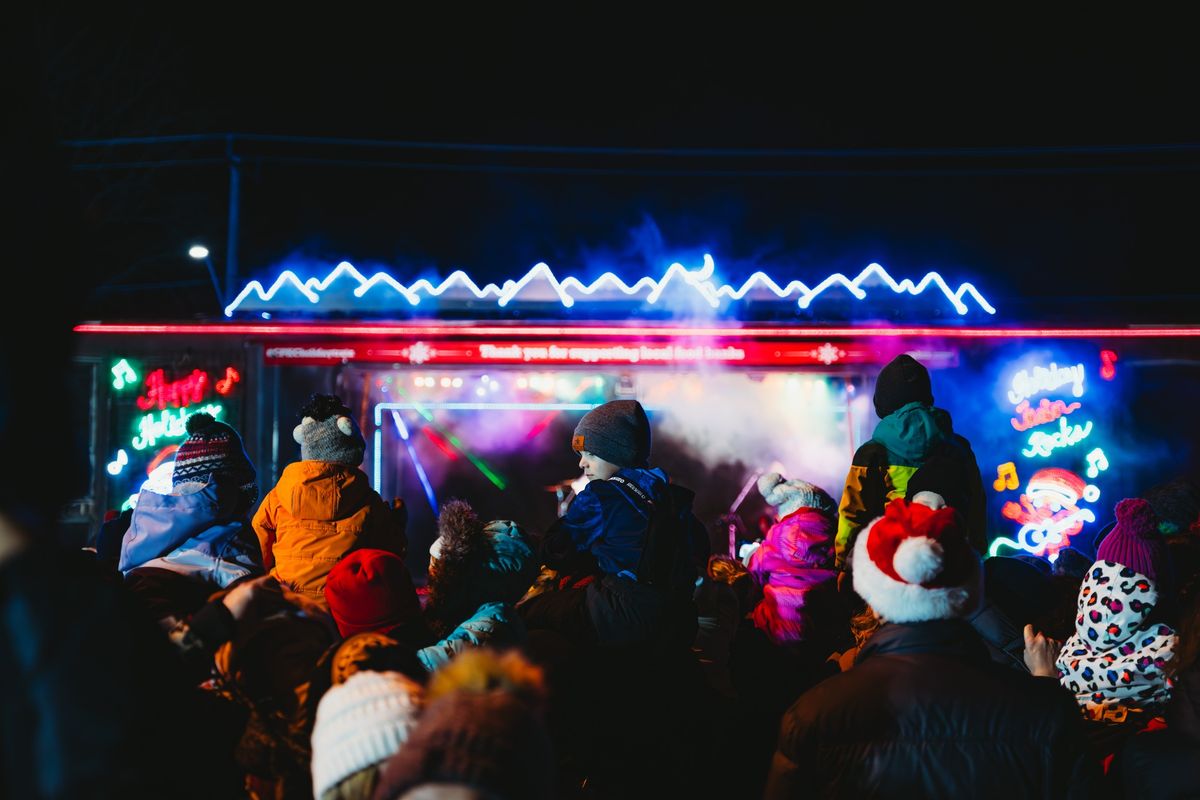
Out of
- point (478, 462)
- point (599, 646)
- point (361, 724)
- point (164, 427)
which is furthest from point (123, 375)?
point (361, 724)

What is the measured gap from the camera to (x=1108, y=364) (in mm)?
7773

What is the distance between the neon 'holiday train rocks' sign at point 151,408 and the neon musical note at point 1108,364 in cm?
684

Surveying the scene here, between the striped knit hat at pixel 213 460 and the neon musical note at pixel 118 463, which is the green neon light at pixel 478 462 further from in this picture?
the striped knit hat at pixel 213 460

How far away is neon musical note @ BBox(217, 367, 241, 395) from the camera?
7.70 metres

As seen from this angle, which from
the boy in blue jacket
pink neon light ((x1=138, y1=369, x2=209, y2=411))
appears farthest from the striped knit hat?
pink neon light ((x1=138, y1=369, x2=209, y2=411))

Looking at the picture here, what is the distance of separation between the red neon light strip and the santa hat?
5.20 meters

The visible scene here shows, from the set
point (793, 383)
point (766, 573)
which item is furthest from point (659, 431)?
point (766, 573)

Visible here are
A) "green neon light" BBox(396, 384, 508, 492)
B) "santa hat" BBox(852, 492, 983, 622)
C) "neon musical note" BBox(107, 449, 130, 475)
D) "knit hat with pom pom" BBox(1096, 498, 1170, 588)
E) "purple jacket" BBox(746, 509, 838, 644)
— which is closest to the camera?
"santa hat" BBox(852, 492, 983, 622)

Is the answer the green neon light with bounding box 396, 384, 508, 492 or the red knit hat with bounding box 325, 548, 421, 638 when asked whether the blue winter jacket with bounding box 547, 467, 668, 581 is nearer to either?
the red knit hat with bounding box 325, 548, 421, 638

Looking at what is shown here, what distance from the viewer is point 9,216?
4.82 ft

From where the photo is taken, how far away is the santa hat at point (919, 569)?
2553 mm

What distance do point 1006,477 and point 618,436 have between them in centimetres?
478

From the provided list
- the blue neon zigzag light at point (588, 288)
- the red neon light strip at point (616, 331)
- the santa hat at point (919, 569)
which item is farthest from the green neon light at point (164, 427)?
the santa hat at point (919, 569)

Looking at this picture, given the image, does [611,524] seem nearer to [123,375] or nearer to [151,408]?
[151,408]
